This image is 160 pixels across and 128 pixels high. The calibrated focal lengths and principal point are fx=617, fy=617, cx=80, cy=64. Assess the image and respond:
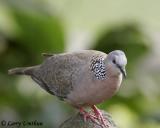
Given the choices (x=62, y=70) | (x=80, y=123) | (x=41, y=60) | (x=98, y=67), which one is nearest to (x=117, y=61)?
(x=98, y=67)

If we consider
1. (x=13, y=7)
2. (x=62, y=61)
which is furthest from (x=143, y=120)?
(x=62, y=61)

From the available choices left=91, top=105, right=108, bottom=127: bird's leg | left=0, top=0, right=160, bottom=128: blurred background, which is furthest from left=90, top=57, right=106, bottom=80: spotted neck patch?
left=0, top=0, right=160, bottom=128: blurred background

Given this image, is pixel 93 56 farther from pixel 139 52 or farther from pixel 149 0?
pixel 149 0

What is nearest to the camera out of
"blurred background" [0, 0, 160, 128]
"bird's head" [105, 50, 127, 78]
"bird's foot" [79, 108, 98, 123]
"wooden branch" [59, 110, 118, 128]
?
"bird's head" [105, 50, 127, 78]

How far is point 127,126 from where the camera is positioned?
6211mm

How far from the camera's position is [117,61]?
3.03 metres

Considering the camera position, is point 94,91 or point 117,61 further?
point 94,91

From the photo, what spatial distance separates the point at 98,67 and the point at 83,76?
0.52 ft

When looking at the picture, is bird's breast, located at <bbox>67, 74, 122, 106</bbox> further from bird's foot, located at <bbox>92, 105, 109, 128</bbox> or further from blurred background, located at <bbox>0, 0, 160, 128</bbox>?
blurred background, located at <bbox>0, 0, 160, 128</bbox>

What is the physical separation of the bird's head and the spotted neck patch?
62mm

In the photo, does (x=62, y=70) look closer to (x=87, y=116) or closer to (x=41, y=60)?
(x=87, y=116)

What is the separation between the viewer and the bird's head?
3031mm

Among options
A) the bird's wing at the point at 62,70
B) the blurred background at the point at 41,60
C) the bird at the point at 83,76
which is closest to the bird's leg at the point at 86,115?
the bird at the point at 83,76

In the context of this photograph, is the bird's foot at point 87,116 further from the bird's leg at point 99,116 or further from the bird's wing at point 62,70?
the bird's wing at point 62,70
